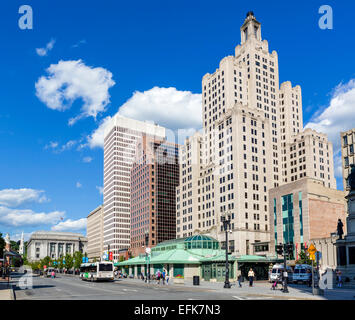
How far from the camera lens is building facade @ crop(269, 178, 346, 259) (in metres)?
91.1

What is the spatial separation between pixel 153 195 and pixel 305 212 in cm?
7950

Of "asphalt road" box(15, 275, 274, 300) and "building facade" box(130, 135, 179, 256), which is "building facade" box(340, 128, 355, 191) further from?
"asphalt road" box(15, 275, 274, 300)

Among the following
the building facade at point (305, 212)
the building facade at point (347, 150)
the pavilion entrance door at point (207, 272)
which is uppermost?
the building facade at point (347, 150)

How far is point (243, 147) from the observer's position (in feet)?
367

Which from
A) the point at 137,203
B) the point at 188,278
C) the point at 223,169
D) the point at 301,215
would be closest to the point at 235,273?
the point at 188,278

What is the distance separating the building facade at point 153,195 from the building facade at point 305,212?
66338mm

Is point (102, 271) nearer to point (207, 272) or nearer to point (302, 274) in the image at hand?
point (207, 272)

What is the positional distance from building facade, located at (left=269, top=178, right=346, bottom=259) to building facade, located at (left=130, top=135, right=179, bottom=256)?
66338 millimetres

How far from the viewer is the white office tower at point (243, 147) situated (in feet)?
359

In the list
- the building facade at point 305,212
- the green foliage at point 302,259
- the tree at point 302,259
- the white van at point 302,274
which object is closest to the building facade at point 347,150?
the building facade at point 305,212

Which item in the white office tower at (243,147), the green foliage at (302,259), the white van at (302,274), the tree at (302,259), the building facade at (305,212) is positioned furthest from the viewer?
the white office tower at (243,147)

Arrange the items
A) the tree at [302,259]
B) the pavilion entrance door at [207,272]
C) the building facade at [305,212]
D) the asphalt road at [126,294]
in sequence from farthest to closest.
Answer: the building facade at [305,212]
the tree at [302,259]
the pavilion entrance door at [207,272]
the asphalt road at [126,294]

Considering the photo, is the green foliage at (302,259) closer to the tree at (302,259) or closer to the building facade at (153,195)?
the tree at (302,259)

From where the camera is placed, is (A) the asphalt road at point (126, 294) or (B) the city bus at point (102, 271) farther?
(B) the city bus at point (102, 271)
